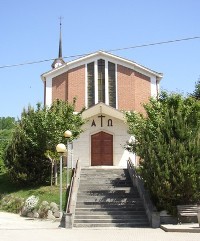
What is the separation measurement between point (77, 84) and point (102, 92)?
213 cm

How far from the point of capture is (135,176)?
18641 mm

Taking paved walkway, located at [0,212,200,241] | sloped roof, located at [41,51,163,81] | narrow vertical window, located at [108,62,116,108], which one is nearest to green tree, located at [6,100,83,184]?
narrow vertical window, located at [108,62,116,108]

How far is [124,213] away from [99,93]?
49.2ft

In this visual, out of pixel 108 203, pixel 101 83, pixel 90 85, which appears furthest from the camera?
pixel 90 85

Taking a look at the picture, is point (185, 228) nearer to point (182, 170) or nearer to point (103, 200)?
point (182, 170)

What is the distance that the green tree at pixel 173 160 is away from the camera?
1362 cm

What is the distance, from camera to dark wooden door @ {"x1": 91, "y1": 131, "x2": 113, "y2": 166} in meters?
26.8

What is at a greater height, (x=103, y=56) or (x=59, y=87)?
(x=103, y=56)

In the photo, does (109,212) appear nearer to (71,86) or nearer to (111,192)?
(111,192)

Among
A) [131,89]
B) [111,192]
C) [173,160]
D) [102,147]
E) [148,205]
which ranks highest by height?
[131,89]

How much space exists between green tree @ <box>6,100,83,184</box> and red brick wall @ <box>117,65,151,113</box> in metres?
6.71

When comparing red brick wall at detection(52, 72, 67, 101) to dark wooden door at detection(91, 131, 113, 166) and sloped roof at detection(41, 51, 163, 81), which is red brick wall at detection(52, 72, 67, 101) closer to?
sloped roof at detection(41, 51, 163, 81)

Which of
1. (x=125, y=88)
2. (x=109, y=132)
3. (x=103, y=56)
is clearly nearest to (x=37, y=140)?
(x=109, y=132)

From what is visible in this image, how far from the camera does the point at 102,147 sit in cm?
2684
